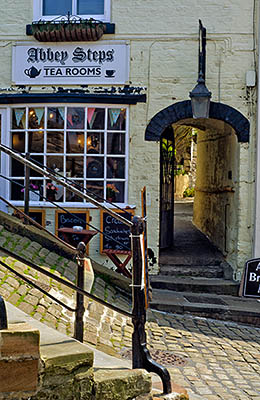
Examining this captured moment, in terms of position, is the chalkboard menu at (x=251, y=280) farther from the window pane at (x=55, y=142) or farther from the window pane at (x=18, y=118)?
the window pane at (x=18, y=118)

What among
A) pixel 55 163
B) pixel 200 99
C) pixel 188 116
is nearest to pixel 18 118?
pixel 55 163

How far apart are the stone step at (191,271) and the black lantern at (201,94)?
2.82m

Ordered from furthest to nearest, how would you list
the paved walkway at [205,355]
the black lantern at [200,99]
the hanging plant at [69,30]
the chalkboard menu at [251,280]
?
the hanging plant at [69,30] < the black lantern at [200,99] < the chalkboard menu at [251,280] < the paved walkway at [205,355]

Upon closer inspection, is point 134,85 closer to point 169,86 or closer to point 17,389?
point 169,86

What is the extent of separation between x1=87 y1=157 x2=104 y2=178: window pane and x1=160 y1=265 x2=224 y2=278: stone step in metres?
2.10

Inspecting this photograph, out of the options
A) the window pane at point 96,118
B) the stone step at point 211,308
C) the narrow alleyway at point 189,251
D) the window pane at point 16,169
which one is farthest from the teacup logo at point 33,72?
the stone step at point 211,308

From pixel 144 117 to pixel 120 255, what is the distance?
256cm

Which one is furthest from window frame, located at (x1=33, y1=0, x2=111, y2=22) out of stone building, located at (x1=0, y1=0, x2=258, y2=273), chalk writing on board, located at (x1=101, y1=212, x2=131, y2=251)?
chalk writing on board, located at (x1=101, y1=212, x2=131, y2=251)

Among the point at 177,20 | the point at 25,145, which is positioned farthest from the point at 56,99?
the point at 177,20

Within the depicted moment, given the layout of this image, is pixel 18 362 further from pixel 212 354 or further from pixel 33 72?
pixel 33 72

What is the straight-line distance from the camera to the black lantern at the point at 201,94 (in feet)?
28.0

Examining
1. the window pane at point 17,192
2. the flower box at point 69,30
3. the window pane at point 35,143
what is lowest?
the window pane at point 17,192

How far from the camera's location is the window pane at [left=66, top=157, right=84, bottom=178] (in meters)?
9.34

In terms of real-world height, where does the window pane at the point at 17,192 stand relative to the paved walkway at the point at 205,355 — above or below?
above
